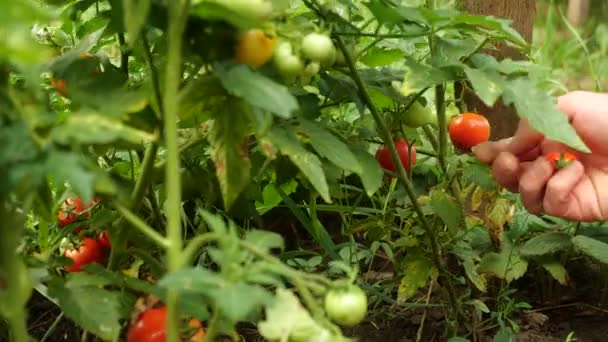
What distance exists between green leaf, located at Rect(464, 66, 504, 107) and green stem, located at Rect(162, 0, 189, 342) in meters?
0.43

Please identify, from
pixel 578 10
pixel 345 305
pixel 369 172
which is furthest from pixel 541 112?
pixel 578 10

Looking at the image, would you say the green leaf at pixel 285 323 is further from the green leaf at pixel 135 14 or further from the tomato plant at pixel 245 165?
the green leaf at pixel 135 14

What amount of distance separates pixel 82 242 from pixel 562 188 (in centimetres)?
79

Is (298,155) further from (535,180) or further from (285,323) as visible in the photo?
(535,180)

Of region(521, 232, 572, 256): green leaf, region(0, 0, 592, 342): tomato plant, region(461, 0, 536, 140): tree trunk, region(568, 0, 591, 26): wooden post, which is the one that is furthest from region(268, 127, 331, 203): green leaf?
region(568, 0, 591, 26): wooden post

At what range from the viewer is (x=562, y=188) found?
52.9 inches

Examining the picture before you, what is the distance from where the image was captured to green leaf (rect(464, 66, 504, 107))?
1057 mm

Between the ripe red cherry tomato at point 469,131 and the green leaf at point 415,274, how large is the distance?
0.73 ft

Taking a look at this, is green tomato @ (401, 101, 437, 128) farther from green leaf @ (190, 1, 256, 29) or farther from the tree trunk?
green leaf @ (190, 1, 256, 29)

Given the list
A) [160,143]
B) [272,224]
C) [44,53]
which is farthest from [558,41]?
[44,53]

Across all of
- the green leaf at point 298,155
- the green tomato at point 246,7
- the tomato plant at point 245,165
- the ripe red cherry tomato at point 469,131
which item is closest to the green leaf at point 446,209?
the tomato plant at point 245,165

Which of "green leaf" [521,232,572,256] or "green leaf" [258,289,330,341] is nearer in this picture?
"green leaf" [258,289,330,341]

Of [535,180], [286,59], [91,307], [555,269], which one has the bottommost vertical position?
[555,269]

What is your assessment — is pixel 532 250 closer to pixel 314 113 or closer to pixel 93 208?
pixel 314 113
